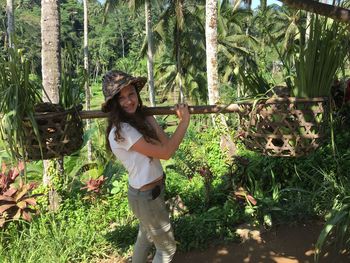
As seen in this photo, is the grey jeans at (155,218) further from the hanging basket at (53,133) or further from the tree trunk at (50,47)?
the tree trunk at (50,47)

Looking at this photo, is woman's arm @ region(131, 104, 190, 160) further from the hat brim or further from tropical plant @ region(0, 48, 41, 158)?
tropical plant @ region(0, 48, 41, 158)

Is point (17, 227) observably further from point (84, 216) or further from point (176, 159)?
point (176, 159)

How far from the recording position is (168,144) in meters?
2.59

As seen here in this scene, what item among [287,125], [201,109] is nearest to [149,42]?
[201,109]

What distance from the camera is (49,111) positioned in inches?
114

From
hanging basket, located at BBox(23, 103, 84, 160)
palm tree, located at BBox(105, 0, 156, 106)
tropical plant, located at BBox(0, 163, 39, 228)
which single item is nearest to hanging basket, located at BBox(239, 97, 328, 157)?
hanging basket, located at BBox(23, 103, 84, 160)

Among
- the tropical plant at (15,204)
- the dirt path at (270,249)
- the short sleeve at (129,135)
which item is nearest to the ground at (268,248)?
the dirt path at (270,249)

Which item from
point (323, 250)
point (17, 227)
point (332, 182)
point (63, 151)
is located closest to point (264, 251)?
point (323, 250)

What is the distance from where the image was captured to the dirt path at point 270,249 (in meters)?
3.63

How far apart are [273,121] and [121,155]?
0.97 metres

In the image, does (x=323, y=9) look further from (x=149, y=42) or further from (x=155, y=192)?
(x=149, y=42)

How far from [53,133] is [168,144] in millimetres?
783

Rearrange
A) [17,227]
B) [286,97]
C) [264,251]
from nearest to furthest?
1. [286,97]
2. [264,251]
3. [17,227]

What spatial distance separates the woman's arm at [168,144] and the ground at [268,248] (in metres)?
1.58
